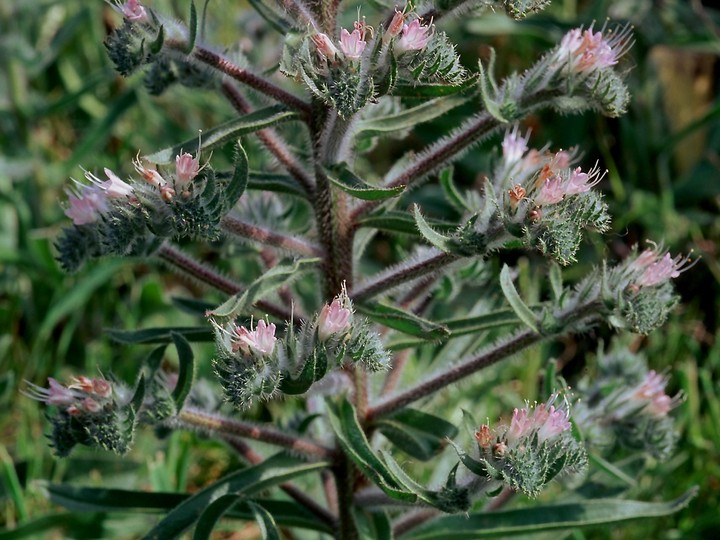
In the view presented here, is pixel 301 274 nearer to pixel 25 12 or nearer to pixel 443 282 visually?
pixel 443 282

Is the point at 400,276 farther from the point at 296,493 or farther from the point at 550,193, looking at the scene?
the point at 296,493

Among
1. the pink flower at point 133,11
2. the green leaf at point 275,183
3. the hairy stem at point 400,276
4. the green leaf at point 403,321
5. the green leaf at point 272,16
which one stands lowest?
the green leaf at point 403,321

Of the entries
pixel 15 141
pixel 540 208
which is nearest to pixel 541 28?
pixel 15 141

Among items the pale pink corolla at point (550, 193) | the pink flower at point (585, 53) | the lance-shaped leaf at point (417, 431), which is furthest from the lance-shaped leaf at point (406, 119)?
the lance-shaped leaf at point (417, 431)

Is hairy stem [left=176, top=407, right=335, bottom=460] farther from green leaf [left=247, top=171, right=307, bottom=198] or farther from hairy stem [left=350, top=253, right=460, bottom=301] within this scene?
green leaf [left=247, top=171, right=307, bottom=198]

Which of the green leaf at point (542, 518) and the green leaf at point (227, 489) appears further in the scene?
the green leaf at point (542, 518)

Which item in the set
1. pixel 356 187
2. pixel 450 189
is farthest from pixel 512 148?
→ pixel 356 187

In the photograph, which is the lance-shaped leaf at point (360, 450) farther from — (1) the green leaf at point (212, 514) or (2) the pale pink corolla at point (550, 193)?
(2) the pale pink corolla at point (550, 193)
